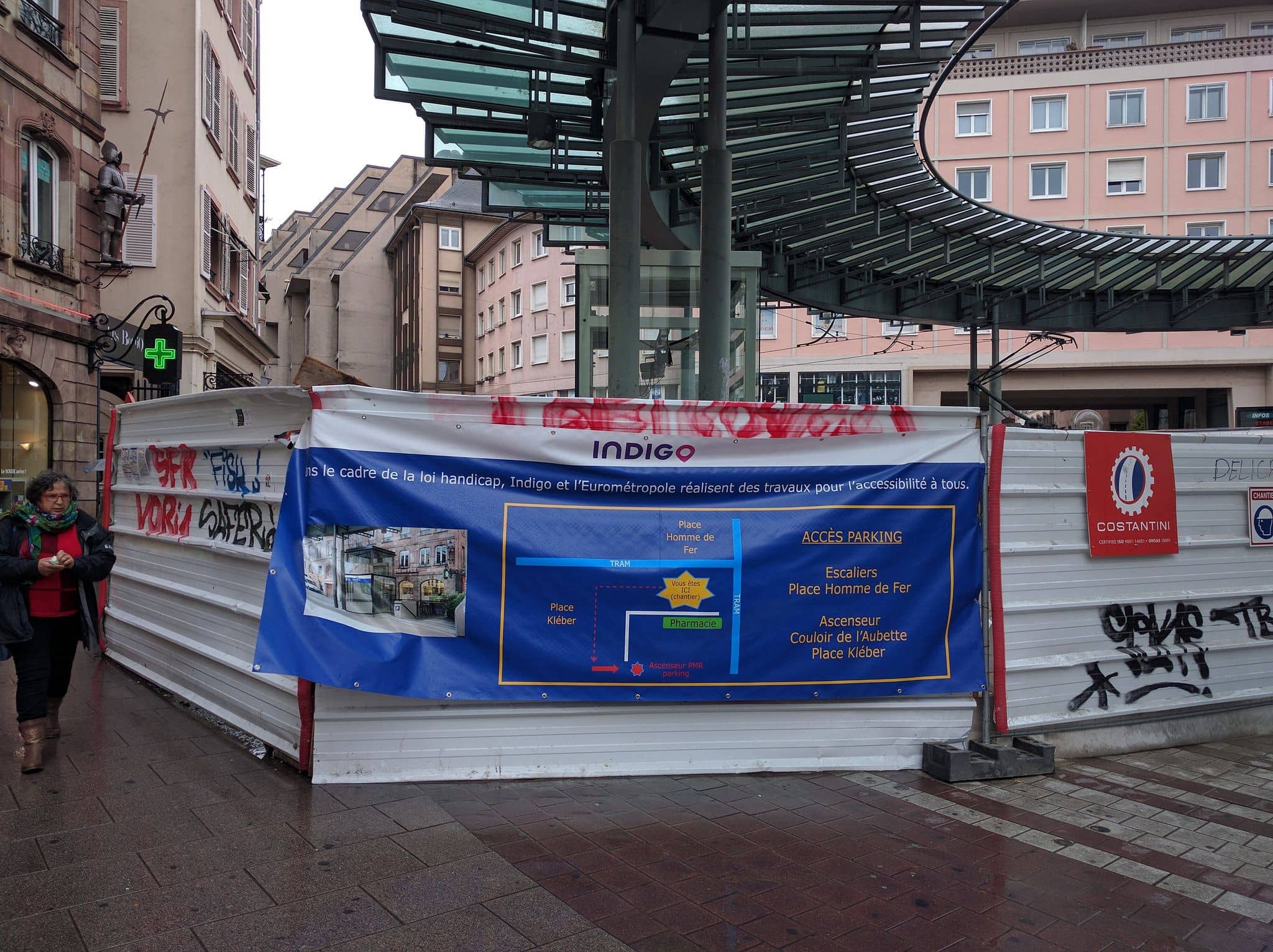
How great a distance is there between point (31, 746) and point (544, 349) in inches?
1754

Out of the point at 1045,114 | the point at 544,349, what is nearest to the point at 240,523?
the point at 1045,114

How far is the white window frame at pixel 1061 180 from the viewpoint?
39000 millimetres

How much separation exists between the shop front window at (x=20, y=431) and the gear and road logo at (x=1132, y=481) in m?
15.0

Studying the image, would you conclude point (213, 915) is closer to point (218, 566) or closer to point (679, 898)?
point (679, 898)

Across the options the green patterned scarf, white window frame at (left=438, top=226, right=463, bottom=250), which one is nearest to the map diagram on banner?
the green patterned scarf

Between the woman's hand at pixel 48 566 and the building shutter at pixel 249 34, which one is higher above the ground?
the building shutter at pixel 249 34

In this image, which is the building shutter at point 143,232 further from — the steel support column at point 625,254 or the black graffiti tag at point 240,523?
the black graffiti tag at point 240,523

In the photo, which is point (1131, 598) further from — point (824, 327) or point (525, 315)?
point (525, 315)

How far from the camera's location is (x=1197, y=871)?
439 centimetres

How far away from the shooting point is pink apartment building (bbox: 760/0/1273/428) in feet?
121

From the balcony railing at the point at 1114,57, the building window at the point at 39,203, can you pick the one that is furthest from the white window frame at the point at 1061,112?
the building window at the point at 39,203

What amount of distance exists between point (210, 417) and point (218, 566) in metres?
1.00

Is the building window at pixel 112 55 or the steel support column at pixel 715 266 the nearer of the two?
the steel support column at pixel 715 266

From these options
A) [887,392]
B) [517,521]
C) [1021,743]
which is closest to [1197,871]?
[1021,743]
